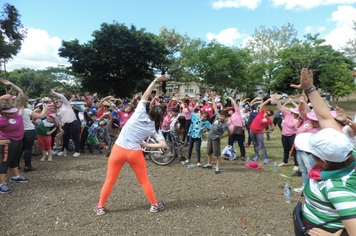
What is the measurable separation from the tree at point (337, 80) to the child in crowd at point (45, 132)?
→ 87.4 ft

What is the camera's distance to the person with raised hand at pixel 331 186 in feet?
3.86

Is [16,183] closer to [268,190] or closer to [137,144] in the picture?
[137,144]

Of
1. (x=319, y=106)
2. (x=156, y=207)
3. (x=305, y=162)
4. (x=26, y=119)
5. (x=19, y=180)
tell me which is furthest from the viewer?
(x=26, y=119)

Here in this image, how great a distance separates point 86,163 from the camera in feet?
19.6

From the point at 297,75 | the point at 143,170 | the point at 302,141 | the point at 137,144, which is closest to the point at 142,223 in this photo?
the point at 143,170

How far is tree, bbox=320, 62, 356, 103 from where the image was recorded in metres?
21.3

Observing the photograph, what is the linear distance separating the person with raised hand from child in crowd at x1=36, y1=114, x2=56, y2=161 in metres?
6.55

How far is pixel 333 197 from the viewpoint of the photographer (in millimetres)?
1221

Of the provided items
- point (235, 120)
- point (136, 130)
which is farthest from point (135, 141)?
point (235, 120)

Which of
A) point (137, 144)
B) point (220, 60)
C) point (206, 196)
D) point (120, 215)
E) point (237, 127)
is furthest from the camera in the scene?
point (220, 60)

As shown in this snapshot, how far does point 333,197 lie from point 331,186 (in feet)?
0.22

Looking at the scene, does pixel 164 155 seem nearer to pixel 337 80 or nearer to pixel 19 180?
pixel 19 180

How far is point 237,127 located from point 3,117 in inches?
235

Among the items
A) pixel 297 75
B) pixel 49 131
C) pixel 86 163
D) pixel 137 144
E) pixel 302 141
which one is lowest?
pixel 86 163
